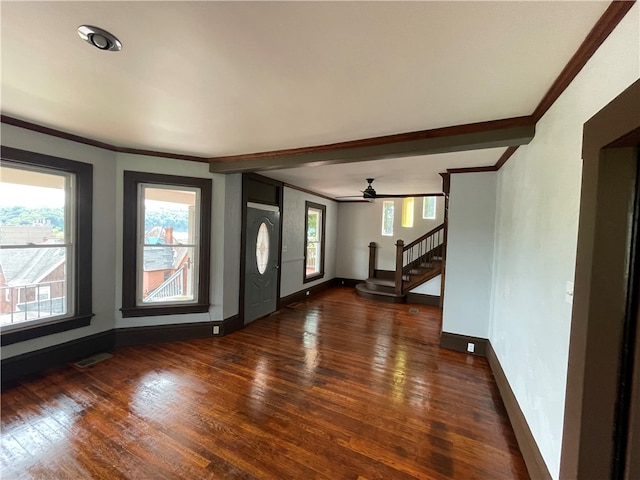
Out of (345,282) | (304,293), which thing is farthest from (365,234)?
(304,293)

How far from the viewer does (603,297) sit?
1151 millimetres

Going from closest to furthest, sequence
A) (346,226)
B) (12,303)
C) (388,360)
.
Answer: (12,303) < (388,360) < (346,226)

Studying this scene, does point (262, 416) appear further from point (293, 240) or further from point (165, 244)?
point (293, 240)

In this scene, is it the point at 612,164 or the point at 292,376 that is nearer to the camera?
the point at 612,164

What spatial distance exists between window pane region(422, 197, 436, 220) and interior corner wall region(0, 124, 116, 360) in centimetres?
644

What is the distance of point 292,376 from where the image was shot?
9.48ft

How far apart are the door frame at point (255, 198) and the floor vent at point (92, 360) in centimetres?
165

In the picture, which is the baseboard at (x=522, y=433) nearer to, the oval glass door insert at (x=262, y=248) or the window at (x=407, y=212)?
the oval glass door insert at (x=262, y=248)

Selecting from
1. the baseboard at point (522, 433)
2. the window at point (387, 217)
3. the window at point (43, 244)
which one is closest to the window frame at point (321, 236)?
the window at point (387, 217)

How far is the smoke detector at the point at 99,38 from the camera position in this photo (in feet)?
4.21

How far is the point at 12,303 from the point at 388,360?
4.01 metres

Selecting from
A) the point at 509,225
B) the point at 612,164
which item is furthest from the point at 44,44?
the point at 509,225

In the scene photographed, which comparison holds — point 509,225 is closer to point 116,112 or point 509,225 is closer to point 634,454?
point 634,454

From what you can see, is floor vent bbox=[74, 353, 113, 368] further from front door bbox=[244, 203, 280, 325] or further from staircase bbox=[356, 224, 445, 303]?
staircase bbox=[356, 224, 445, 303]
